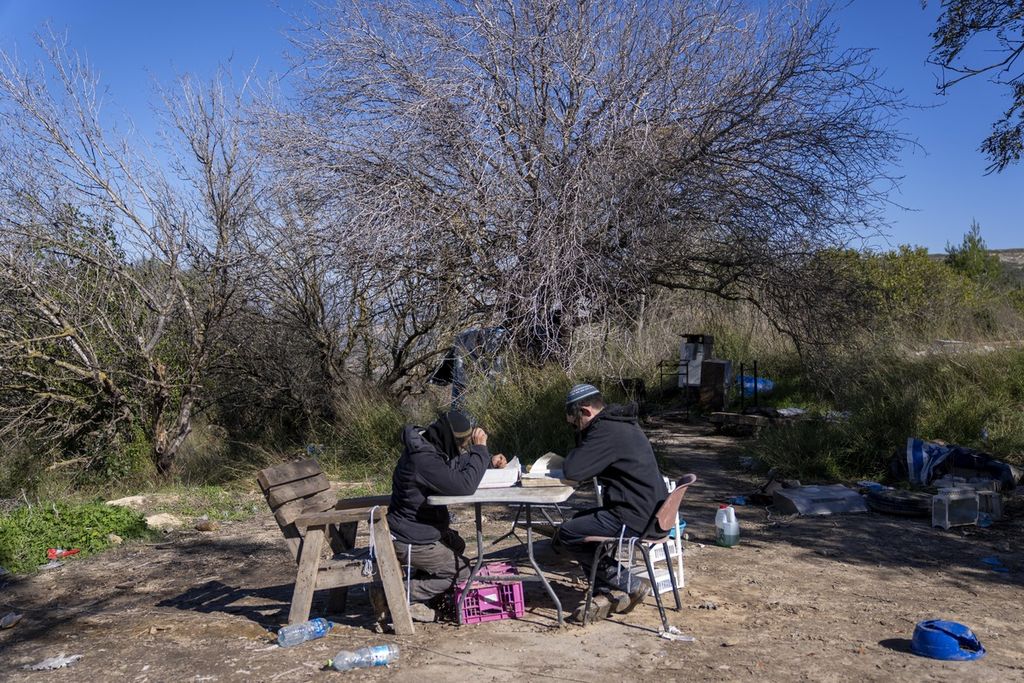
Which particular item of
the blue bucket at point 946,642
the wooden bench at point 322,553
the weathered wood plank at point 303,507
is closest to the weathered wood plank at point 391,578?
the wooden bench at point 322,553

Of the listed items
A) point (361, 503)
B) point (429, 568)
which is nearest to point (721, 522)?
point (429, 568)

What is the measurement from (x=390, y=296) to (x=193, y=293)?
2.93 m

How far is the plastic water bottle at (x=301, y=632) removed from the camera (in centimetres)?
525

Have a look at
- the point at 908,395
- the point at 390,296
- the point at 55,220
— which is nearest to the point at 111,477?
the point at 55,220

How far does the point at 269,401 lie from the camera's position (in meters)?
14.8

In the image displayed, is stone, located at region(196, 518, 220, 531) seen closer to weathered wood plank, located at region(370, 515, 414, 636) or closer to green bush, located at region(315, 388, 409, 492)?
green bush, located at region(315, 388, 409, 492)

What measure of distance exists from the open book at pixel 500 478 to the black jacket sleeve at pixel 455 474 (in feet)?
0.81

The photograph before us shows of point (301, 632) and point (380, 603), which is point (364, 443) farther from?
point (301, 632)

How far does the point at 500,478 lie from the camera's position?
5.97 m

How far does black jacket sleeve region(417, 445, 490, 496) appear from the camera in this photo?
215 inches

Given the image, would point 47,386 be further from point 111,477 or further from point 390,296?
point 390,296

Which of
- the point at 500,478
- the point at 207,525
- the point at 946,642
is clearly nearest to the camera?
the point at 946,642

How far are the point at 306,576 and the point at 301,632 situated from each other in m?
0.33

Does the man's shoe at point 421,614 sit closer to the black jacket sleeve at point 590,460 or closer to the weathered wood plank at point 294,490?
the weathered wood plank at point 294,490
